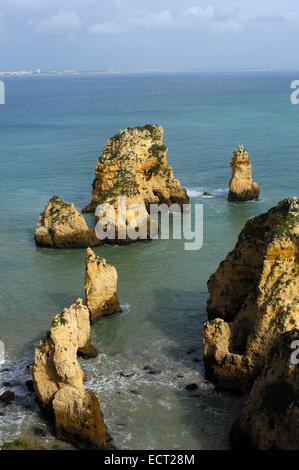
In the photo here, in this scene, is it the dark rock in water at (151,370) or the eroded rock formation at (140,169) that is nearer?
→ the dark rock in water at (151,370)

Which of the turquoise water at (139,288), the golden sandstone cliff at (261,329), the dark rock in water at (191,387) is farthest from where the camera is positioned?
the dark rock in water at (191,387)

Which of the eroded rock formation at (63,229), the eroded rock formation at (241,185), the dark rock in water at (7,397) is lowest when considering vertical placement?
the dark rock in water at (7,397)

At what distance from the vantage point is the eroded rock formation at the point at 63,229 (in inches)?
1497

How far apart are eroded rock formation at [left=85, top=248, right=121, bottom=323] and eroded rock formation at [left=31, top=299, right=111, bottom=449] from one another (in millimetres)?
5006

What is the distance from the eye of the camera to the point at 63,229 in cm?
3822

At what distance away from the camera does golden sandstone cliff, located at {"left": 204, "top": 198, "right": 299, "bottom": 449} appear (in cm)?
1678

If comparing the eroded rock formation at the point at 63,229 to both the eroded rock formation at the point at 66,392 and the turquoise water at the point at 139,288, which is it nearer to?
the turquoise water at the point at 139,288

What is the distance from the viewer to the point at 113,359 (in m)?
23.8

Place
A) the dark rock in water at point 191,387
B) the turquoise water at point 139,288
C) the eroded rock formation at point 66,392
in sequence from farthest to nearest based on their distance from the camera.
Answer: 1. the dark rock in water at point 191,387
2. the turquoise water at point 139,288
3. the eroded rock formation at point 66,392

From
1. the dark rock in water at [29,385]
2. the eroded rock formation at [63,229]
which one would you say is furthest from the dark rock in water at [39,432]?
the eroded rock formation at [63,229]
